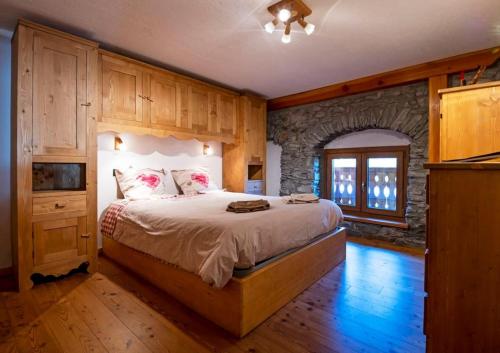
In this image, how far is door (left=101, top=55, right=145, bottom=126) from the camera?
2713 millimetres

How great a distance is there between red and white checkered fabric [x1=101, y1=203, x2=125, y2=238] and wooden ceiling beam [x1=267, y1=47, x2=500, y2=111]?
3.27 metres

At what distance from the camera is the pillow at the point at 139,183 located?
296 centimetres

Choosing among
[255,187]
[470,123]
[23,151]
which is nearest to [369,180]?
[470,123]

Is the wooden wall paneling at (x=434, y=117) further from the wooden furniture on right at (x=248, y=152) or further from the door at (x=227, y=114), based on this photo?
the door at (x=227, y=114)

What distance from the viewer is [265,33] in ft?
7.98

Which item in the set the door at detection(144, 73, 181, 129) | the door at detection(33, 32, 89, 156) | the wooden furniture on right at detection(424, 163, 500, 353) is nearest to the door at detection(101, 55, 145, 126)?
the door at detection(144, 73, 181, 129)

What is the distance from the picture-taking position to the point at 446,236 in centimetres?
104

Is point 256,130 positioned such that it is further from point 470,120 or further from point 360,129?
point 470,120

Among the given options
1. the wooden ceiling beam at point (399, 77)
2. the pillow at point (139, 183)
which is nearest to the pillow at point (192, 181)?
the pillow at point (139, 183)

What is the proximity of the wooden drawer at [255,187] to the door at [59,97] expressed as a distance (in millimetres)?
2585

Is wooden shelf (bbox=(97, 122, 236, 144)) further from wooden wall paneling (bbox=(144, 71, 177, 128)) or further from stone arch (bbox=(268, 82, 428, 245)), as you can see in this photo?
stone arch (bbox=(268, 82, 428, 245))

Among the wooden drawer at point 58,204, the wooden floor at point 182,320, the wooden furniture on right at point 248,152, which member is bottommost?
the wooden floor at point 182,320

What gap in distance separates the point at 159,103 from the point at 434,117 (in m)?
3.42

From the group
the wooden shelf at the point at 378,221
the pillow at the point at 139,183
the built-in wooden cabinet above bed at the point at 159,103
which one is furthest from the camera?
the wooden shelf at the point at 378,221
